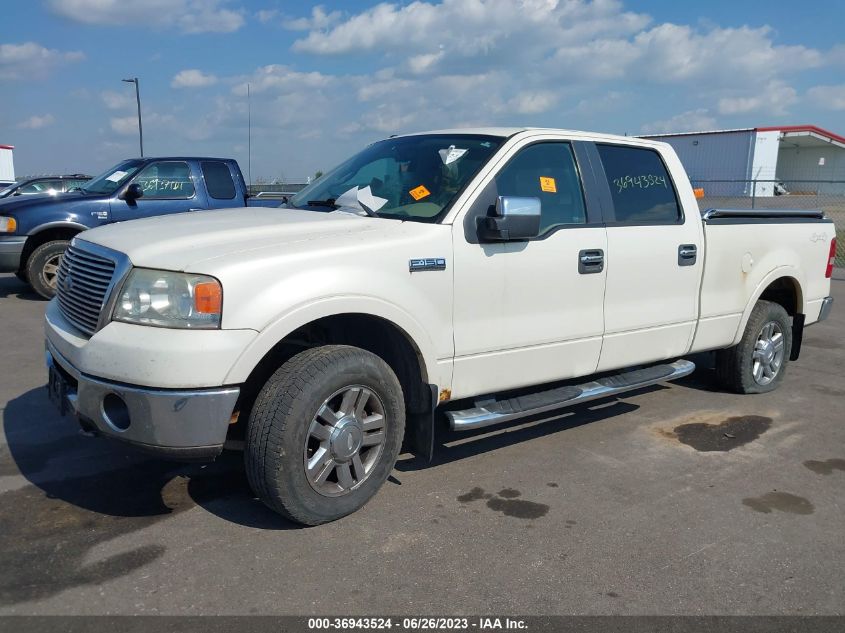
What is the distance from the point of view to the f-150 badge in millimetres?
3793

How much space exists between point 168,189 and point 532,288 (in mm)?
7321

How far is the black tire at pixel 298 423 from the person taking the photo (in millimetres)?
3371

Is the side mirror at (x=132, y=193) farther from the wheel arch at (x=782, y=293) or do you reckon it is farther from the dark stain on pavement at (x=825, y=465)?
the dark stain on pavement at (x=825, y=465)

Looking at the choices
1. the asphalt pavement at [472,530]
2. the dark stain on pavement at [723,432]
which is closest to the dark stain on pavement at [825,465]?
the asphalt pavement at [472,530]

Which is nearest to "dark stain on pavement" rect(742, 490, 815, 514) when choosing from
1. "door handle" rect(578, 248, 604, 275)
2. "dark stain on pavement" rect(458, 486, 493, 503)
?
"dark stain on pavement" rect(458, 486, 493, 503)

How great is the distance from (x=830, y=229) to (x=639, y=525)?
411cm

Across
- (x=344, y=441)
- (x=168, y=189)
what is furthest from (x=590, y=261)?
(x=168, y=189)

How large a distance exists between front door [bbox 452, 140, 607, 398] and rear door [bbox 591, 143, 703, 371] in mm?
172

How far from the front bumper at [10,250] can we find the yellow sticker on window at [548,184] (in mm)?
7839

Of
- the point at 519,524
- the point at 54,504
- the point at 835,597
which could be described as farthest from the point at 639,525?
the point at 54,504

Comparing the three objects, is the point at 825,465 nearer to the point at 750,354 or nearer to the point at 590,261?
the point at 750,354

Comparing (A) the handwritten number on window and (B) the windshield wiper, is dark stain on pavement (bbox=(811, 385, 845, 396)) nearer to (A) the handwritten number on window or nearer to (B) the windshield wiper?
(A) the handwritten number on window

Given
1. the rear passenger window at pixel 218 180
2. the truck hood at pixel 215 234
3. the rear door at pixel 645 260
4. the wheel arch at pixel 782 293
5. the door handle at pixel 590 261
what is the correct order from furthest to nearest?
the rear passenger window at pixel 218 180, the wheel arch at pixel 782 293, the rear door at pixel 645 260, the door handle at pixel 590 261, the truck hood at pixel 215 234

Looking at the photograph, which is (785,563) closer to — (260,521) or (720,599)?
(720,599)
